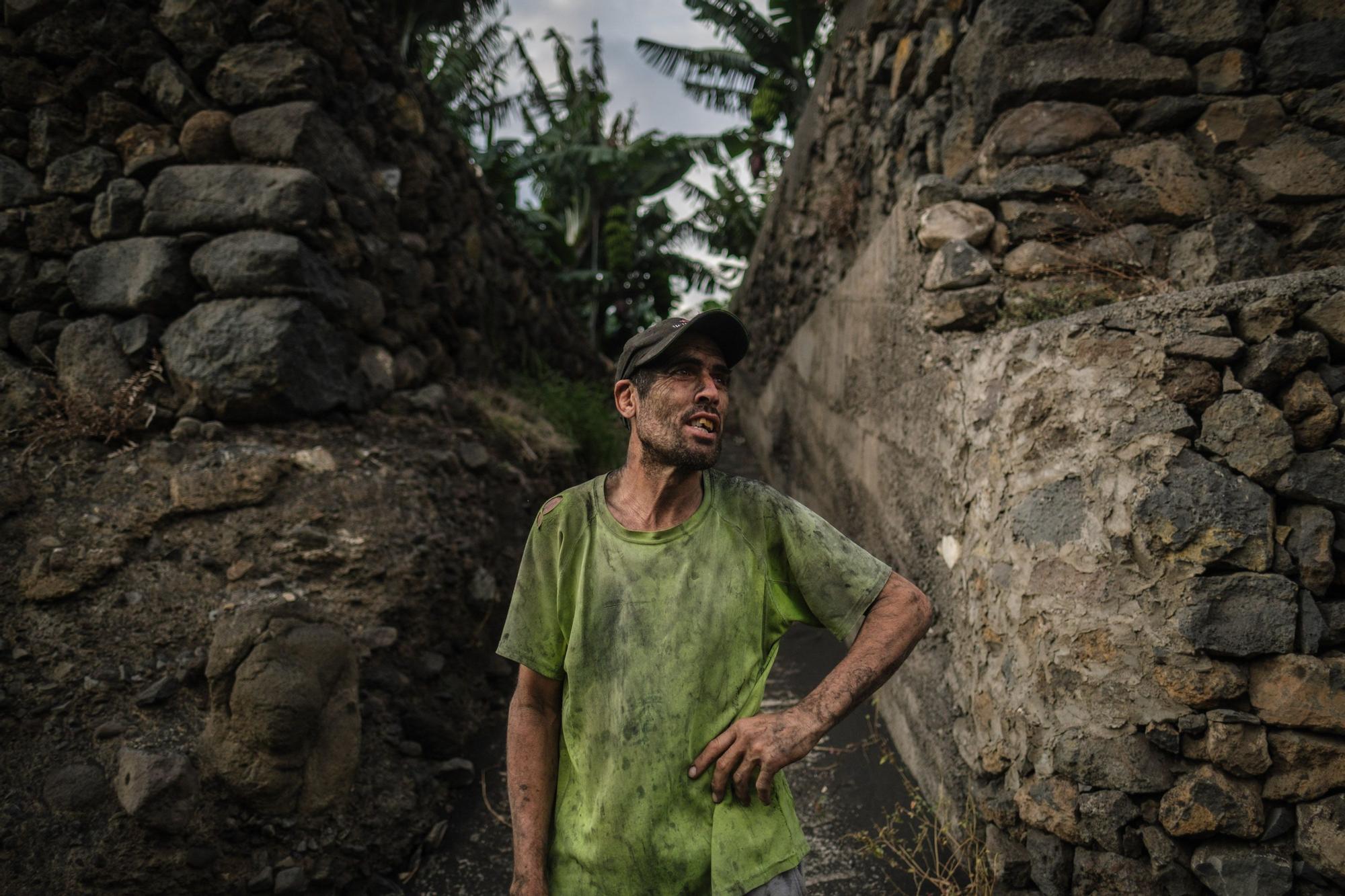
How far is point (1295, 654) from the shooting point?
1832 mm

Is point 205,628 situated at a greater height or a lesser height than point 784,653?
greater

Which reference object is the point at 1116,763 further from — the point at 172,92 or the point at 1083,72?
the point at 172,92

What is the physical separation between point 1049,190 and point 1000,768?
6.69 ft

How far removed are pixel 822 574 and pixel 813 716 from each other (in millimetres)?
287

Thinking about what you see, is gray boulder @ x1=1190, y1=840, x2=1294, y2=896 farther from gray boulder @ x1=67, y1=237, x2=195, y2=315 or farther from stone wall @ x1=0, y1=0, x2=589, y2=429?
gray boulder @ x1=67, y1=237, x2=195, y2=315

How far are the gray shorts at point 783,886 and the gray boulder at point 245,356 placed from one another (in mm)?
3116

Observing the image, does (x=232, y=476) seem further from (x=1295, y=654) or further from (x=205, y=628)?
(x=1295, y=654)

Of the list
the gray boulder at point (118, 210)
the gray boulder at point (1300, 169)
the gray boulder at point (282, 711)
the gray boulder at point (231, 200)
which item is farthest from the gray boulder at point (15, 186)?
the gray boulder at point (1300, 169)

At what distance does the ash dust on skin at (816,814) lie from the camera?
106 inches

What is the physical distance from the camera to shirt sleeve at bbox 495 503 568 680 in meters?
1.62

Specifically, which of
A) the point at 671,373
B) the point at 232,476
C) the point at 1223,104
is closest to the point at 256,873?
the point at 232,476

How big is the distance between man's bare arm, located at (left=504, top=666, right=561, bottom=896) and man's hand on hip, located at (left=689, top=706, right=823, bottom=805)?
0.36m

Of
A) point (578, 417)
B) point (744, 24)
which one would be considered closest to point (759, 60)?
point (744, 24)

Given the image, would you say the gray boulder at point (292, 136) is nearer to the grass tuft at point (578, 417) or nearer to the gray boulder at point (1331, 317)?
the grass tuft at point (578, 417)
